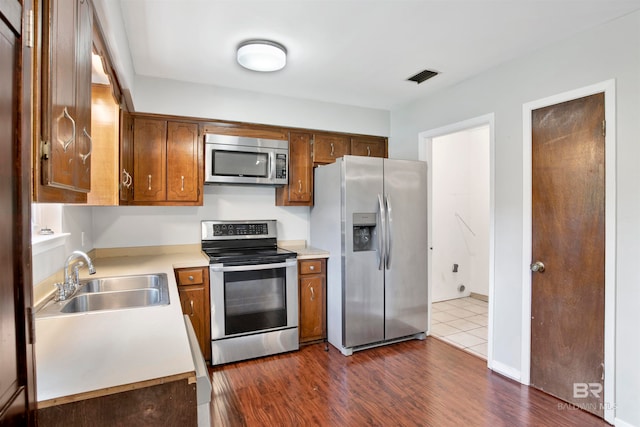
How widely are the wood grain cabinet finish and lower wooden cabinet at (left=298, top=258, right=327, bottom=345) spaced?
669 mm

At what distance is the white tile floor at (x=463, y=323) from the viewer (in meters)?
3.30

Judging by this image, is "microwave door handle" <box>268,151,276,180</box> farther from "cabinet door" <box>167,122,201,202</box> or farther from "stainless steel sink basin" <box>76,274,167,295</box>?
"stainless steel sink basin" <box>76,274,167,295</box>

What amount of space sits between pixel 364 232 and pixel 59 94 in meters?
2.60

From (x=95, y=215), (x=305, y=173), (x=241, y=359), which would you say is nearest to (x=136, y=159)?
(x=95, y=215)

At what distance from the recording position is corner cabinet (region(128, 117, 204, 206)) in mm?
2955

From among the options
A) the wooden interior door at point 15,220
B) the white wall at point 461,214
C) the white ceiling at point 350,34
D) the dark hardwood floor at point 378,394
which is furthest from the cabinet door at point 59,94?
the white wall at point 461,214

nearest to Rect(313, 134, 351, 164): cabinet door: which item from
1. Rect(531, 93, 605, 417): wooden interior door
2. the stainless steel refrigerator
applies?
the stainless steel refrigerator

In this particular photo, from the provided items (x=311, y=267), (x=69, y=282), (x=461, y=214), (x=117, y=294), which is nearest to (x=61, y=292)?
(x=69, y=282)

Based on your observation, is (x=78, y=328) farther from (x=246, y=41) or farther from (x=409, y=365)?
(x=409, y=365)

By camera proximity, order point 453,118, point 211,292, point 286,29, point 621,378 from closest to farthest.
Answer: point 621,378 → point 286,29 → point 211,292 → point 453,118

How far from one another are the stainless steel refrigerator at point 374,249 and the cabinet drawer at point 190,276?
3.85ft

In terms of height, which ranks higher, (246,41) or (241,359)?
(246,41)

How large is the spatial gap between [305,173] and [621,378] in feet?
9.24

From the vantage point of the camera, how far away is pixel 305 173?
3.56m
